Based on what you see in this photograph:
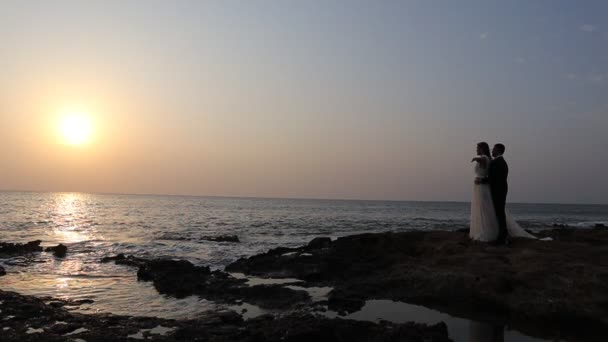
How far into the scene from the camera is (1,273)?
13.4m

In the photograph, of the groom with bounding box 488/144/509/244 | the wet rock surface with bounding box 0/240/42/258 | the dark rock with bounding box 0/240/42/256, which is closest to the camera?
the groom with bounding box 488/144/509/244

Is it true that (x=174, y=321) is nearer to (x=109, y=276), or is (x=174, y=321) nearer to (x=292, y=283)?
(x=292, y=283)

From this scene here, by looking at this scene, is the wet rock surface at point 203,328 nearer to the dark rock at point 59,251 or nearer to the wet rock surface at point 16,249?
the dark rock at point 59,251

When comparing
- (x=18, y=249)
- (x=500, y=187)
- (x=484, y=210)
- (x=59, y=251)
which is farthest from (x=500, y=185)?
(x=18, y=249)

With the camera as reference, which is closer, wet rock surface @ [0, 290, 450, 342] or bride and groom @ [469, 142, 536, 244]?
wet rock surface @ [0, 290, 450, 342]

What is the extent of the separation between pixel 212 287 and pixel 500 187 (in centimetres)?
869

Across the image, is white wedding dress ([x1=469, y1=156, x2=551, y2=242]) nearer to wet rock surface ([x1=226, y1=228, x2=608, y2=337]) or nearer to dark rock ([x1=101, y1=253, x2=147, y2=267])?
wet rock surface ([x1=226, y1=228, x2=608, y2=337])

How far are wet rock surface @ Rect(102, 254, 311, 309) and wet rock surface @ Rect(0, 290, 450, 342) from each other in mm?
1393

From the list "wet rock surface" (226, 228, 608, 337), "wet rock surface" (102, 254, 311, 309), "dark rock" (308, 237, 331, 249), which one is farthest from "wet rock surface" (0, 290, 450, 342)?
"dark rock" (308, 237, 331, 249)

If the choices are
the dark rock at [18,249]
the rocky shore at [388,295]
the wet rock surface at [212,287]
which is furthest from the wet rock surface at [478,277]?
the dark rock at [18,249]

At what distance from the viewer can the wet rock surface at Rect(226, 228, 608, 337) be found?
7562 mm

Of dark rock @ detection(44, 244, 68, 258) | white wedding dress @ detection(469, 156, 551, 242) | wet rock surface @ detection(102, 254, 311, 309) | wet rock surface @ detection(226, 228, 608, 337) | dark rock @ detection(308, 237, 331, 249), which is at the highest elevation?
white wedding dress @ detection(469, 156, 551, 242)

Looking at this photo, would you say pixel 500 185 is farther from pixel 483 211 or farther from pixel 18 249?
pixel 18 249

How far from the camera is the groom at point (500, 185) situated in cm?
1256
